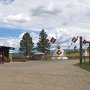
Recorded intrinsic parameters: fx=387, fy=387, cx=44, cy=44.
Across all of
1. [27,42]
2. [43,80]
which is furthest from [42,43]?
[43,80]

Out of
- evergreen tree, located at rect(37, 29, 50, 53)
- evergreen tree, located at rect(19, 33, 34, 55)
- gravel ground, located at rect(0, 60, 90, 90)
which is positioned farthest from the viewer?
evergreen tree, located at rect(37, 29, 50, 53)

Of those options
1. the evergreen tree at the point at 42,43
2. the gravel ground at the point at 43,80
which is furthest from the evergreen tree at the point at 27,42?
the gravel ground at the point at 43,80

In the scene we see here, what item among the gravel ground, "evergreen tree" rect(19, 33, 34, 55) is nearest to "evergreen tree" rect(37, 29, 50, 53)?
"evergreen tree" rect(19, 33, 34, 55)

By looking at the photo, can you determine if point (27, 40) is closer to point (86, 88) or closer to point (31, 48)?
point (31, 48)

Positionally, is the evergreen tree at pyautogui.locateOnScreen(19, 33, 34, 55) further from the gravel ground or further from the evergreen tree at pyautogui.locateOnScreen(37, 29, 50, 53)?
the gravel ground

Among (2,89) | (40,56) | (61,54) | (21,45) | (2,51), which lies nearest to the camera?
(2,89)

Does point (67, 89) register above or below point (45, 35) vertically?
below

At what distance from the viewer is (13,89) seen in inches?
611

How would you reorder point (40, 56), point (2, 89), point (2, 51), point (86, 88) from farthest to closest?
1. point (40, 56)
2. point (2, 51)
3. point (86, 88)
4. point (2, 89)

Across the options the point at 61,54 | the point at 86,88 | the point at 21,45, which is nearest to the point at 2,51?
the point at 61,54

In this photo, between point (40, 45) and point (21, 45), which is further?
point (40, 45)

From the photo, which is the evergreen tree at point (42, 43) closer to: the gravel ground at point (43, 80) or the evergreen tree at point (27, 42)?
the evergreen tree at point (27, 42)

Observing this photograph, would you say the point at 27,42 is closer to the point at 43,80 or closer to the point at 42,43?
the point at 42,43

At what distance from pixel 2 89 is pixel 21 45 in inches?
3746
